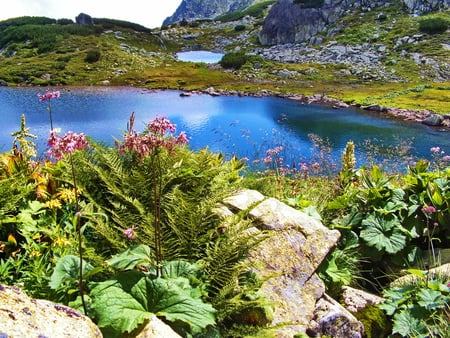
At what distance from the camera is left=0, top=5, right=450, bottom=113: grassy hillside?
61.2 metres

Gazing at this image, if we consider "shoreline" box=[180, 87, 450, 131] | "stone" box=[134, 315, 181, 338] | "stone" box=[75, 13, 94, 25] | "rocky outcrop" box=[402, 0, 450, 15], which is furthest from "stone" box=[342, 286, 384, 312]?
"stone" box=[75, 13, 94, 25]

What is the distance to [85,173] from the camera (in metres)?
4.52

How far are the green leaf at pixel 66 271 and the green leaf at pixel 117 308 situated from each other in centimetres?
25

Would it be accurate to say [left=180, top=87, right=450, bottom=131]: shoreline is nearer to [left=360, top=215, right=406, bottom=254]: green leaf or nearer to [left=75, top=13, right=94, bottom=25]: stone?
[left=360, top=215, right=406, bottom=254]: green leaf

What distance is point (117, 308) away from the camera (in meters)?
2.43

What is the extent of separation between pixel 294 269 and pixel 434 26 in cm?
10364

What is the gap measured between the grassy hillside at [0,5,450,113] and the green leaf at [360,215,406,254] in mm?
44665

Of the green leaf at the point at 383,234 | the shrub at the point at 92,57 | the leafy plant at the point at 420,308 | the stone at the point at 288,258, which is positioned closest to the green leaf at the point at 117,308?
the stone at the point at 288,258

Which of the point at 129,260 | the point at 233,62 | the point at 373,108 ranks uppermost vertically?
the point at 233,62

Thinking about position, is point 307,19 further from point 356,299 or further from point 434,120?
point 356,299

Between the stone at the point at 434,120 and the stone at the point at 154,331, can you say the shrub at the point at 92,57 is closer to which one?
the stone at the point at 434,120

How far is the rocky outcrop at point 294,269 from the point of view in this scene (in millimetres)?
3889

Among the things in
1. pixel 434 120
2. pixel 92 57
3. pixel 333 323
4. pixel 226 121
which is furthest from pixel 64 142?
pixel 92 57

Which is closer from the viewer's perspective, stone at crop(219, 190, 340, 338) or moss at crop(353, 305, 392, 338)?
stone at crop(219, 190, 340, 338)
